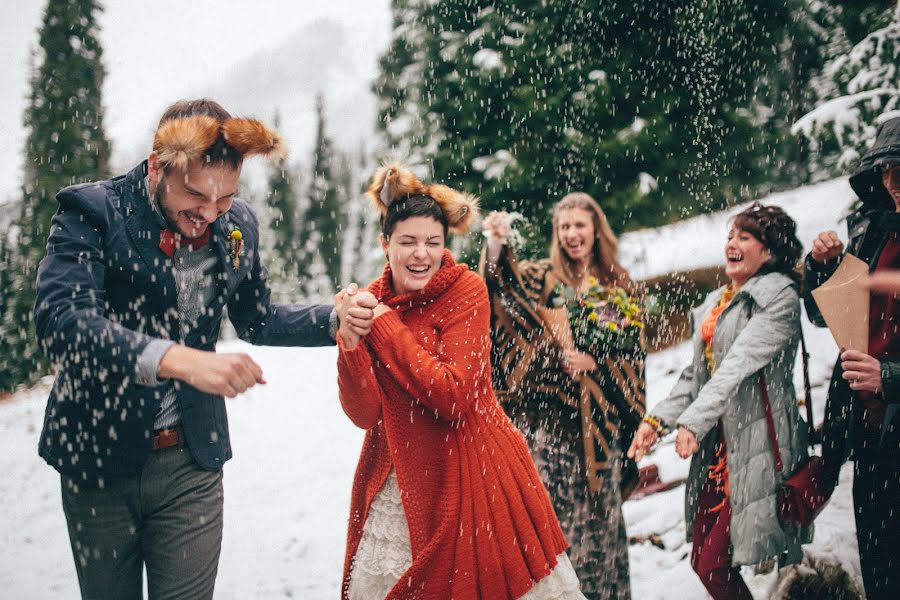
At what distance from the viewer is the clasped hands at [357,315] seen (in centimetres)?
224

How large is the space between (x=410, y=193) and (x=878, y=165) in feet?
7.43

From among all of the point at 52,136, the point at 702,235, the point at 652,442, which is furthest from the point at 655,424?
the point at 52,136

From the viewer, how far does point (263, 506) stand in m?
6.80

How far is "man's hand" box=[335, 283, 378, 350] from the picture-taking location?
2236 millimetres

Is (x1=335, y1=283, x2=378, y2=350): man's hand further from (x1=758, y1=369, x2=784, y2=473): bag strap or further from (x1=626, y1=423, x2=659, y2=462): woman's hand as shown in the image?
(x1=758, y1=369, x2=784, y2=473): bag strap

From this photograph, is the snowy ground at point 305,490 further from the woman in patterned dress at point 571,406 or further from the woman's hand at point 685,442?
the woman's hand at point 685,442

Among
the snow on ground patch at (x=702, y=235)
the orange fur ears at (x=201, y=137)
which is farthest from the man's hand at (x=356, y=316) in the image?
the snow on ground patch at (x=702, y=235)

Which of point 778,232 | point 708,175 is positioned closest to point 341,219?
point 708,175

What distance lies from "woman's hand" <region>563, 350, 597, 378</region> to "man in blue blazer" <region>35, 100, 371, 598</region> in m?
1.97

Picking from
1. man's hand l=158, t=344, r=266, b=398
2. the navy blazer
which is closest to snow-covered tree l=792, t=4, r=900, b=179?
the navy blazer

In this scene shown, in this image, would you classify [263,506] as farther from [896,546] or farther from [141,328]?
[896,546]

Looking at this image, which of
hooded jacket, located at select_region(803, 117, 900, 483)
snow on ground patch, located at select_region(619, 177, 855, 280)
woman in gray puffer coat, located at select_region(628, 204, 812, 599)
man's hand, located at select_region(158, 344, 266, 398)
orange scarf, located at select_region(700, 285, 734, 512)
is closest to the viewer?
man's hand, located at select_region(158, 344, 266, 398)

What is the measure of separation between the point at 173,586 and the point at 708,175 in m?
8.68

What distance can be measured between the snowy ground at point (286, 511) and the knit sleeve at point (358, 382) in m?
2.93
